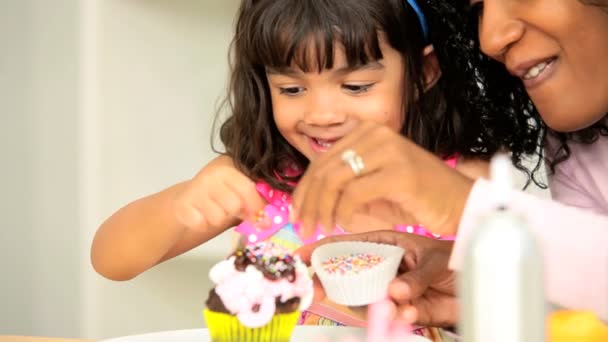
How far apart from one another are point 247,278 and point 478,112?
2.14 ft

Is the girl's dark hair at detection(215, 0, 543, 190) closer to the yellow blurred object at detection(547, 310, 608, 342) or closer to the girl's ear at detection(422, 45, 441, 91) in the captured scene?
the girl's ear at detection(422, 45, 441, 91)

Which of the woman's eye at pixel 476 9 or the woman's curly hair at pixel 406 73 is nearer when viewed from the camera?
the woman's eye at pixel 476 9

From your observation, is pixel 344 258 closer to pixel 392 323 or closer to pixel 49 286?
pixel 392 323

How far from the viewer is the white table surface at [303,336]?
1.11 metres

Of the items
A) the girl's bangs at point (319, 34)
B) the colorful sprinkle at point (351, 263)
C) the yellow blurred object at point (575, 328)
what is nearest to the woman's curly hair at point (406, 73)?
the girl's bangs at point (319, 34)

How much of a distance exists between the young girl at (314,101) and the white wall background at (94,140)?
0.83ft

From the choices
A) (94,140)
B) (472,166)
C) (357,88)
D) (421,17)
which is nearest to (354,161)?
(357,88)

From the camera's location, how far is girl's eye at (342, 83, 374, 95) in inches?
58.3

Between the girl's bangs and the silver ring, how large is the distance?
54 cm

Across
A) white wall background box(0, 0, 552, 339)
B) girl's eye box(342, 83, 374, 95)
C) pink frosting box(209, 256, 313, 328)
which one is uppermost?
girl's eye box(342, 83, 374, 95)

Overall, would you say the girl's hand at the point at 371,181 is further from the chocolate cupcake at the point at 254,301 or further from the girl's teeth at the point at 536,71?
the girl's teeth at the point at 536,71

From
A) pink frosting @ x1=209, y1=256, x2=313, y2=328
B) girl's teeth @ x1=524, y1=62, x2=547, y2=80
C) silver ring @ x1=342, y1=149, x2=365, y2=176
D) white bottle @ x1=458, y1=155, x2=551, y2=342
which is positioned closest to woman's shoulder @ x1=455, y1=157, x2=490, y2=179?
girl's teeth @ x1=524, y1=62, x2=547, y2=80

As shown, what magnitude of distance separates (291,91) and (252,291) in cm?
47

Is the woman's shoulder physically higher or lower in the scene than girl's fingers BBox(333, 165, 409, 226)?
lower
